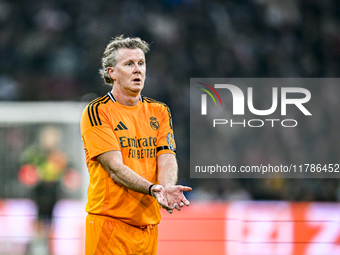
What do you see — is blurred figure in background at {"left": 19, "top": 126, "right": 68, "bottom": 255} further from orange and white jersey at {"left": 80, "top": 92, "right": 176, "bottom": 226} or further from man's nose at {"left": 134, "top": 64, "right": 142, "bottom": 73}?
man's nose at {"left": 134, "top": 64, "right": 142, "bottom": 73}

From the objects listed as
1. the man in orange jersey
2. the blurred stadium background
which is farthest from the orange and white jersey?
the blurred stadium background

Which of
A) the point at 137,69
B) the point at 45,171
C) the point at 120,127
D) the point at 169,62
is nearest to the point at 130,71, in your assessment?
the point at 137,69

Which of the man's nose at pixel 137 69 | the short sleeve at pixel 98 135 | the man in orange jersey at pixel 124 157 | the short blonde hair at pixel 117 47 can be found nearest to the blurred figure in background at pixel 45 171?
the man in orange jersey at pixel 124 157

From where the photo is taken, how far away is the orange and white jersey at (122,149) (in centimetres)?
255

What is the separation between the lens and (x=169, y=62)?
10.5m

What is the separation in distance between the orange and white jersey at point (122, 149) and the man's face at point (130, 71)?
0.12 m

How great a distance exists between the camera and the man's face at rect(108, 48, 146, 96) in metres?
2.64

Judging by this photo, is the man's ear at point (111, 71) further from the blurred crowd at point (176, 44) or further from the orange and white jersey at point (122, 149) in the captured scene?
the blurred crowd at point (176, 44)

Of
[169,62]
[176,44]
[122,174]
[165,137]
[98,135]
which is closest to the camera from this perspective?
[122,174]

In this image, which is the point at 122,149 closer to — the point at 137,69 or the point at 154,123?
the point at 154,123

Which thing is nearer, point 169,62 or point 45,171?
point 45,171

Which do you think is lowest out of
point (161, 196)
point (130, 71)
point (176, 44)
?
point (161, 196)

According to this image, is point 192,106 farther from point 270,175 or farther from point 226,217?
point 226,217

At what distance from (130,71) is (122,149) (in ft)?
1.57
